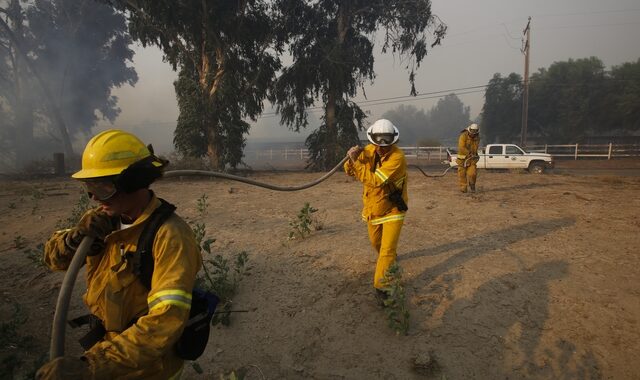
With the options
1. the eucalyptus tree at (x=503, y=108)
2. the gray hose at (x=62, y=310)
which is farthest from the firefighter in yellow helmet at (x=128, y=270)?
the eucalyptus tree at (x=503, y=108)

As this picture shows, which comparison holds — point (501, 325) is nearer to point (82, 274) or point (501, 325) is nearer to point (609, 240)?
point (609, 240)

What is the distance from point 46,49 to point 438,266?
35593 millimetres

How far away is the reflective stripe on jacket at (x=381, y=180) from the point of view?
3.93 m

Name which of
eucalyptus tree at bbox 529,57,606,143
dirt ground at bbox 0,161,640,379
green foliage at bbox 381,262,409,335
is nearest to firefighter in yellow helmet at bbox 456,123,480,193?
dirt ground at bbox 0,161,640,379

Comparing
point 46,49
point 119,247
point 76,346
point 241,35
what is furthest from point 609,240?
point 46,49

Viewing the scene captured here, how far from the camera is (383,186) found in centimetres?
406

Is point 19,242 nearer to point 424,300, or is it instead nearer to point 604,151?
point 424,300

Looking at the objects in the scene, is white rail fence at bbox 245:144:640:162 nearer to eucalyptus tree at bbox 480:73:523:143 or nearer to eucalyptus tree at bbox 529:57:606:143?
eucalyptus tree at bbox 529:57:606:143

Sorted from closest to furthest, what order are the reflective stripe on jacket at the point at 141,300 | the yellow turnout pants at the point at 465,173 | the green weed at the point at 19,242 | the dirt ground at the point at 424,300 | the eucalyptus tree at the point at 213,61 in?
the reflective stripe on jacket at the point at 141,300 < the dirt ground at the point at 424,300 < the green weed at the point at 19,242 < the yellow turnout pants at the point at 465,173 < the eucalyptus tree at the point at 213,61

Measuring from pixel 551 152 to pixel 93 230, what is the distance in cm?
3633

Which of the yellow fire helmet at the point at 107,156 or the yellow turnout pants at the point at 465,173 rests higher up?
the yellow fire helmet at the point at 107,156

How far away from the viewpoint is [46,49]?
28.5 m

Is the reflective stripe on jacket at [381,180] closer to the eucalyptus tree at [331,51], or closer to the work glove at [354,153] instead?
the work glove at [354,153]

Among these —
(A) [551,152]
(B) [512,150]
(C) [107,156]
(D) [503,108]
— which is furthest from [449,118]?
(C) [107,156]
